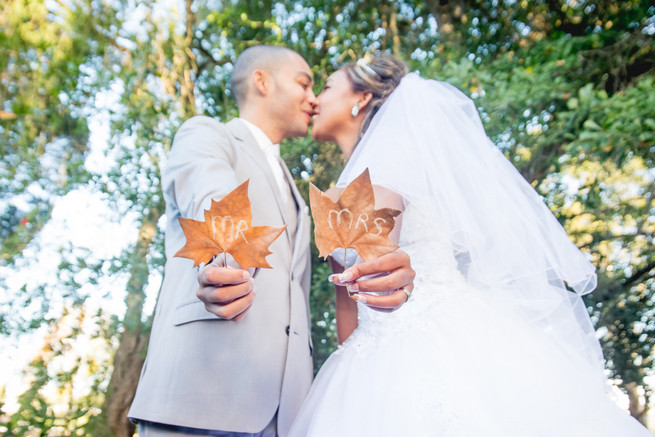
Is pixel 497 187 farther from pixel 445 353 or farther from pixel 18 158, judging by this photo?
pixel 18 158

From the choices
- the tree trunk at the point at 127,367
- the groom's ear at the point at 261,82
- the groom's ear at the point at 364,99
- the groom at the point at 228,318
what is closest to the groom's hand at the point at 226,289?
the groom at the point at 228,318

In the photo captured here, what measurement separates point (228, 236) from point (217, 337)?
58 centimetres

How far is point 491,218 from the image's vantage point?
1582 millimetres

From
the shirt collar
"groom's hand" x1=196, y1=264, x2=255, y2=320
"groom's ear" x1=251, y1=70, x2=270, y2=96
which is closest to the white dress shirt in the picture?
the shirt collar

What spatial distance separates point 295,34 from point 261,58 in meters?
1.82

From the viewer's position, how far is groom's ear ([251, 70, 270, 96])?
2549 mm

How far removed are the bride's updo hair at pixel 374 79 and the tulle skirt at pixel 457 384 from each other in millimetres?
1022

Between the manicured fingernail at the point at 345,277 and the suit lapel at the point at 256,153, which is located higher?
the suit lapel at the point at 256,153

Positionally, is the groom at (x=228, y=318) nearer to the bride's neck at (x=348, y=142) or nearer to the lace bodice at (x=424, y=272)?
the lace bodice at (x=424, y=272)

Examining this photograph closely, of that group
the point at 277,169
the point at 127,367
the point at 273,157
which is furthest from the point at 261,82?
the point at 127,367

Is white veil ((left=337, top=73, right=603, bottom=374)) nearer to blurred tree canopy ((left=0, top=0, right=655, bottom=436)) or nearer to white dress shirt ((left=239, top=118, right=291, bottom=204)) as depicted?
white dress shirt ((left=239, top=118, right=291, bottom=204))

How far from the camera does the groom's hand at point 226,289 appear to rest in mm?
1030

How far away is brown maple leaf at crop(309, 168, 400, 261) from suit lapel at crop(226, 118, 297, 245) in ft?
2.71

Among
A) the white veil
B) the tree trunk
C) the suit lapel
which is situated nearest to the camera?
the white veil
